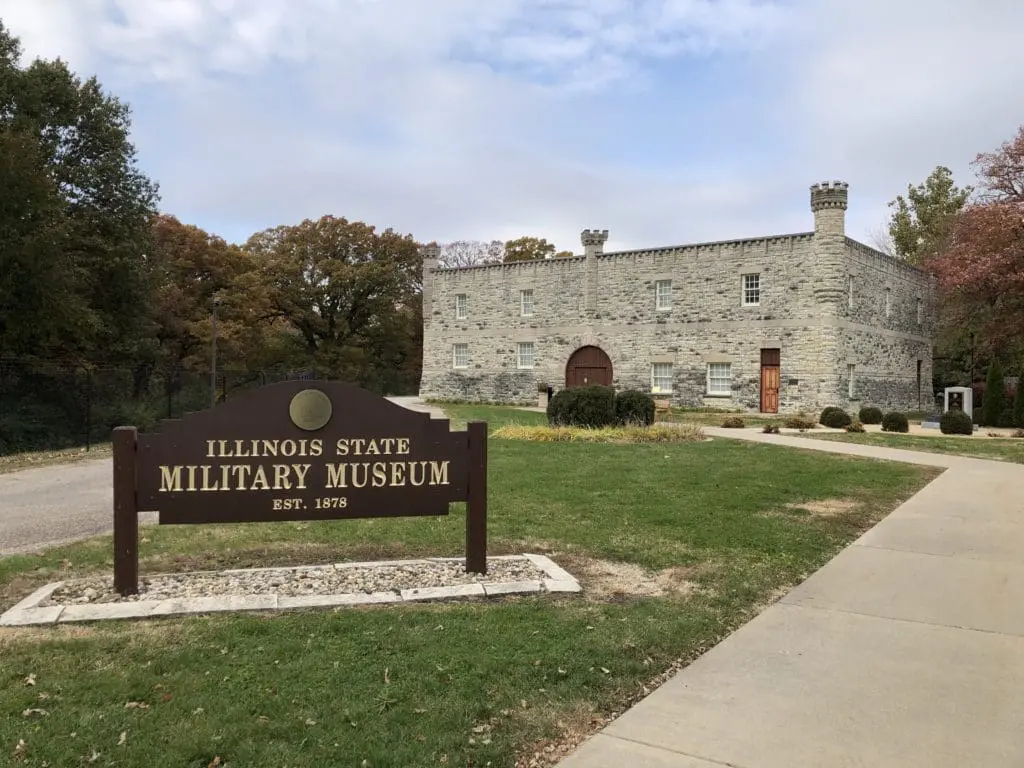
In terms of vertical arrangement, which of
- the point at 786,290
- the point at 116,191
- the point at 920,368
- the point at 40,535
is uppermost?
the point at 116,191

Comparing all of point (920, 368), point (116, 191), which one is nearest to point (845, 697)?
Result: point (116, 191)

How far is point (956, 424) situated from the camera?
22.5m

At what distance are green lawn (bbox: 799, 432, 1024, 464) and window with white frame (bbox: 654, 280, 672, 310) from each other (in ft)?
41.6

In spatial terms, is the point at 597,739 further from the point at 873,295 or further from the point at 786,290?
the point at 873,295

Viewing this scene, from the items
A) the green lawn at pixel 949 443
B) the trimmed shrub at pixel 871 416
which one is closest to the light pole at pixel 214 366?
the green lawn at pixel 949 443

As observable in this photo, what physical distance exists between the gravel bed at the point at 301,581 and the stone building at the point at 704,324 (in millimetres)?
26133

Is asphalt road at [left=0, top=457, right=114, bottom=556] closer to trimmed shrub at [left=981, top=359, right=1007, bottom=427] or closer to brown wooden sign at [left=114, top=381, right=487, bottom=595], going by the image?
brown wooden sign at [left=114, top=381, right=487, bottom=595]

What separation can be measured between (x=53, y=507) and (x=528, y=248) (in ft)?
166

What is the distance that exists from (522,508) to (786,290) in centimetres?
2412

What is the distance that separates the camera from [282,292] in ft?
152

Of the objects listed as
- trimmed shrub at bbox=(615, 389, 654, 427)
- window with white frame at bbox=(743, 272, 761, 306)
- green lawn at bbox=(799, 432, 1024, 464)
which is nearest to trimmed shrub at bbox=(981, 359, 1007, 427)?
green lawn at bbox=(799, 432, 1024, 464)

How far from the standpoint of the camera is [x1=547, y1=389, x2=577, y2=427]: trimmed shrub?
1955 cm

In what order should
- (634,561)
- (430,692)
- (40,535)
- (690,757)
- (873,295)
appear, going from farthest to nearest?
(873,295) < (40,535) < (634,561) < (430,692) < (690,757)

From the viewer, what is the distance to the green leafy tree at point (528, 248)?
58031mm
